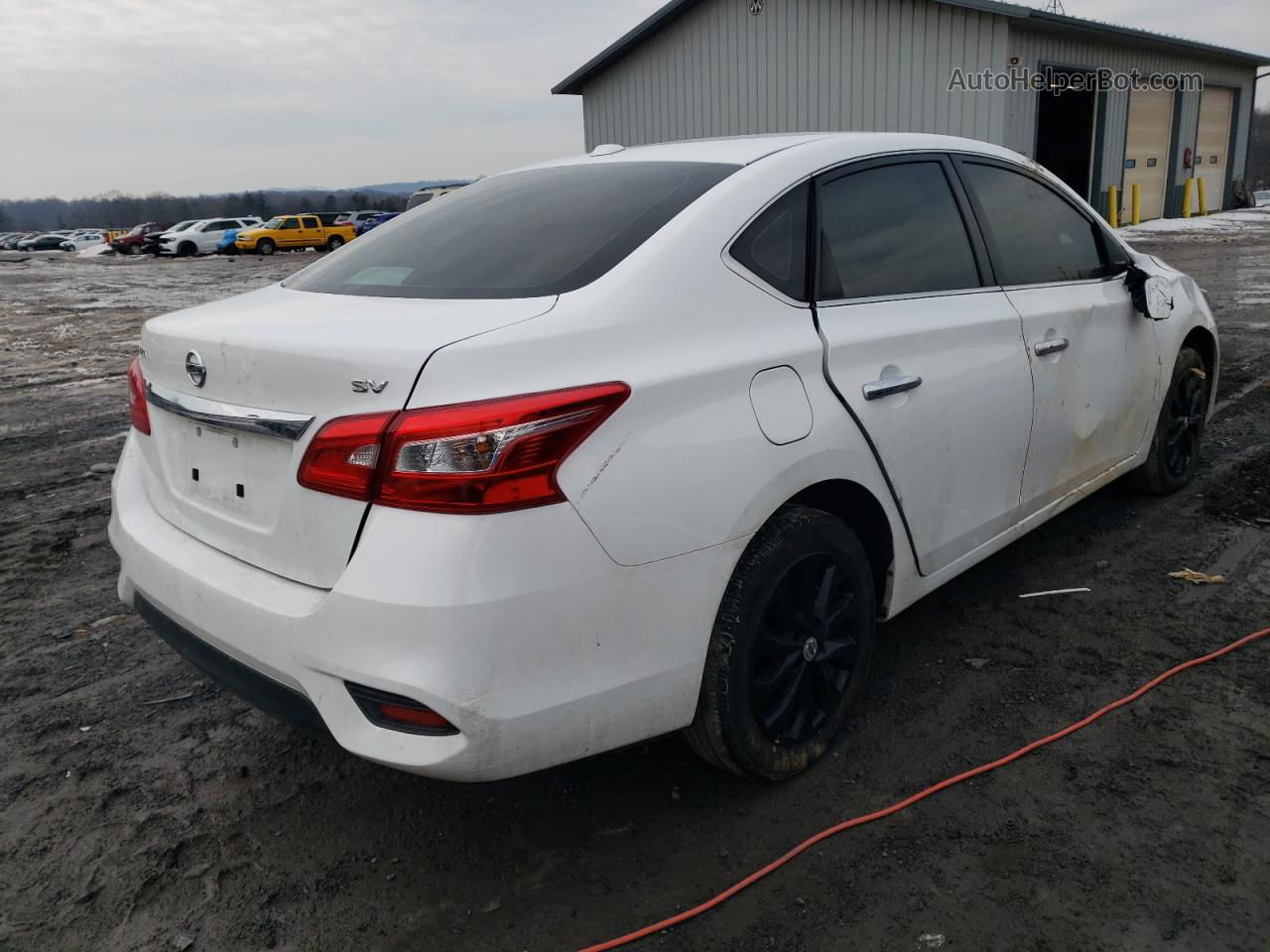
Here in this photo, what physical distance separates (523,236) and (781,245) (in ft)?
2.24

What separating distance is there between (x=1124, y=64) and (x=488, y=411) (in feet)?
82.8

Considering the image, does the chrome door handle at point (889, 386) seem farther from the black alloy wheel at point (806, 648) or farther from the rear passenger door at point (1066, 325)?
the rear passenger door at point (1066, 325)

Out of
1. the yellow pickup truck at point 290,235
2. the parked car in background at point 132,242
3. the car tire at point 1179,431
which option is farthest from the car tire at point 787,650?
the parked car in background at point 132,242

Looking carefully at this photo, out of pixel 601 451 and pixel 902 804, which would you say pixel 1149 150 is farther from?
pixel 601 451

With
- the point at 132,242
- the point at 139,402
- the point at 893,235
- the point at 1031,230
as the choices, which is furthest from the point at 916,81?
the point at 132,242

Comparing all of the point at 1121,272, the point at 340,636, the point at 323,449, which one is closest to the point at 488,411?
the point at 323,449

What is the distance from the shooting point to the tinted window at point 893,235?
2.78 m

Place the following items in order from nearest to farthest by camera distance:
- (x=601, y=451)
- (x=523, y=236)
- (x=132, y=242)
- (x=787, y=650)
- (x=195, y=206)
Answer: (x=601, y=451) < (x=787, y=650) < (x=523, y=236) < (x=132, y=242) < (x=195, y=206)

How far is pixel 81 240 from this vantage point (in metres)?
65.3

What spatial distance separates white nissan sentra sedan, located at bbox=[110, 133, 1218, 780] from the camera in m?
1.96

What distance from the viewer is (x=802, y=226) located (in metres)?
2.70

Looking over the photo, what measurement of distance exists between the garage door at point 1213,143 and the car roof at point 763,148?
2818cm

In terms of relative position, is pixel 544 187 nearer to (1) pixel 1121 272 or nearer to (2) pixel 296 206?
(1) pixel 1121 272

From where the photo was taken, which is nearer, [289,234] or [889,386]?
[889,386]
